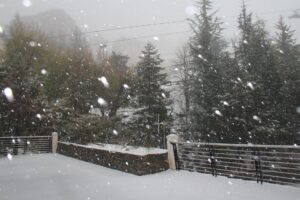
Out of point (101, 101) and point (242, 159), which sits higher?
point (101, 101)

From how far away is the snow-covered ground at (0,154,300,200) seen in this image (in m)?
7.65

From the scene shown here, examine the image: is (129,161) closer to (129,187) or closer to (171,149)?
(171,149)

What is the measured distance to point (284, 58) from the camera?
26469mm

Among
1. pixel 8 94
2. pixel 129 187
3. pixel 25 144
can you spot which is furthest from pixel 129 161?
pixel 8 94

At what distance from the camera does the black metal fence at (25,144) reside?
20.9 m

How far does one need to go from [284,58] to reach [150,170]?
20.2 meters

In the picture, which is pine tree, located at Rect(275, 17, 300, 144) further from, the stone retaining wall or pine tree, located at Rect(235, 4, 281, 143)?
the stone retaining wall

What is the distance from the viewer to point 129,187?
909 cm

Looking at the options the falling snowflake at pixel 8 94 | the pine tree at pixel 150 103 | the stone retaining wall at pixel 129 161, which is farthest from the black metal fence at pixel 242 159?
the falling snowflake at pixel 8 94

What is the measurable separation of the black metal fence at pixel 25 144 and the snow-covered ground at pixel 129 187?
951cm

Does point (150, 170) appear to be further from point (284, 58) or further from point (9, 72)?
point (284, 58)

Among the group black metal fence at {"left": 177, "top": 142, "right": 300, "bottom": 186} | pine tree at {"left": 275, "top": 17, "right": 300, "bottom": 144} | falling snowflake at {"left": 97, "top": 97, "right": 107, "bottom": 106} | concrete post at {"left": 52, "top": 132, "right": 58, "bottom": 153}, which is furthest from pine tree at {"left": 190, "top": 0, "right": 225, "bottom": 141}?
falling snowflake at {"left": 97, "top": 97, "right": 107, "bottom": 106}

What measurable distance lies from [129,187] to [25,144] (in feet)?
Answer: 47.0

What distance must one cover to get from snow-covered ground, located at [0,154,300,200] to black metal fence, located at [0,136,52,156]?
9515mm
